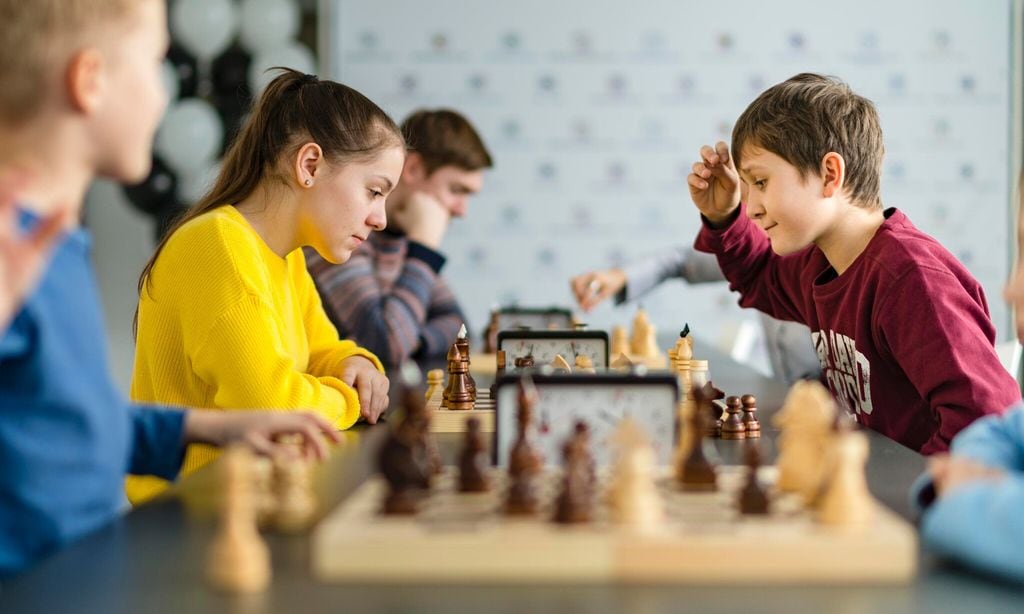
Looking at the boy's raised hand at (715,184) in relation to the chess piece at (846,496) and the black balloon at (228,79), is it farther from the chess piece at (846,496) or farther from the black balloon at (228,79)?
the black balloon at (228,79)

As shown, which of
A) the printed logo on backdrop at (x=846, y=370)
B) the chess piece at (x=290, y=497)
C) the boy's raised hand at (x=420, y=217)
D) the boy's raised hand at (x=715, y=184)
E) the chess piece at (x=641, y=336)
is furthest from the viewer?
the boy's raised hand at (x=420, y=217)

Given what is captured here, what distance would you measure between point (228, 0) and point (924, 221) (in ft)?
10.9

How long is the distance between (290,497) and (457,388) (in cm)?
84

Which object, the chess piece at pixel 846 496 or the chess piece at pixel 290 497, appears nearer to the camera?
the chess piece at pixel 846 496

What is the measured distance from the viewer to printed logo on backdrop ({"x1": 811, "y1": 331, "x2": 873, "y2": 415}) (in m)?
2.11

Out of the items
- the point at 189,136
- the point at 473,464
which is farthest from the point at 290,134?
the point at 189,136

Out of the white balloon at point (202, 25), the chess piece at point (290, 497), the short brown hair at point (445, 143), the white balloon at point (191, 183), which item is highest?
the white balloon at point (202, 25)

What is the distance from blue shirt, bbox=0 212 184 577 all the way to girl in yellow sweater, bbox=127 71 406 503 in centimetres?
54

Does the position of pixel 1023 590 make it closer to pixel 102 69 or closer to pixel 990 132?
pixel 102 69

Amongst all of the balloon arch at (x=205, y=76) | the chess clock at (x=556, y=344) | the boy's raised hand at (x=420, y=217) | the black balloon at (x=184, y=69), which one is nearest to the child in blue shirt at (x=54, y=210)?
the chess clock at (x=556, y=344)

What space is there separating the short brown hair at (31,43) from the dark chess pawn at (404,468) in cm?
50

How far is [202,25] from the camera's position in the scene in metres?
5.12

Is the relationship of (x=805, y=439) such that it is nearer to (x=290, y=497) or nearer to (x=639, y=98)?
(x=290, y=497)

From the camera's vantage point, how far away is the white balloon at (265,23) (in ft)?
→ 17.0
